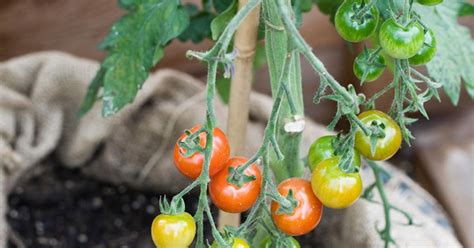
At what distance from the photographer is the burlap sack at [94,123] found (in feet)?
2.70

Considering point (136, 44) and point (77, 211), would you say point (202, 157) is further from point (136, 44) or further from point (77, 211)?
point (77, 211)

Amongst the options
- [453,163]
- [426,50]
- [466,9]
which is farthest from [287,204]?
[453,163]

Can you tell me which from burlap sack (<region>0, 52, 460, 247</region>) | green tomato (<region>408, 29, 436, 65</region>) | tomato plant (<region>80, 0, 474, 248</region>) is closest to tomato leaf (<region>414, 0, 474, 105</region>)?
tomato plant (<region>80, 0, 474, 248</region>)

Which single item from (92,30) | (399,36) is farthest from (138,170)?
(399,36)

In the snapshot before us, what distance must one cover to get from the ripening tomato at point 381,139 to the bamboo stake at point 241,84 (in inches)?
4.1

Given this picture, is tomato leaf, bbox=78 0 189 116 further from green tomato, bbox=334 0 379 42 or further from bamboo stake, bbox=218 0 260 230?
green tomato, bbox=334 0 379 42

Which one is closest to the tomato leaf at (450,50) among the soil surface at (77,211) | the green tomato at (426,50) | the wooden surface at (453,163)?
the green tomato at (426,50)

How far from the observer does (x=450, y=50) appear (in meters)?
0.58

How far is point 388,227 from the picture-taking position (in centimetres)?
61

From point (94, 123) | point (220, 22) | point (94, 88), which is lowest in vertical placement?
point (94, 123)

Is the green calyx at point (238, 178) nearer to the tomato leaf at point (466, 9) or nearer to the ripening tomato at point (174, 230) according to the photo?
the ripening tomato at point (174, 230)

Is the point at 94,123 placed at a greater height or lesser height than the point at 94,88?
lesser

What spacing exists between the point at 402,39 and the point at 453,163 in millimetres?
811

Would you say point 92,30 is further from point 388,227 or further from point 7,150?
point 388,227
